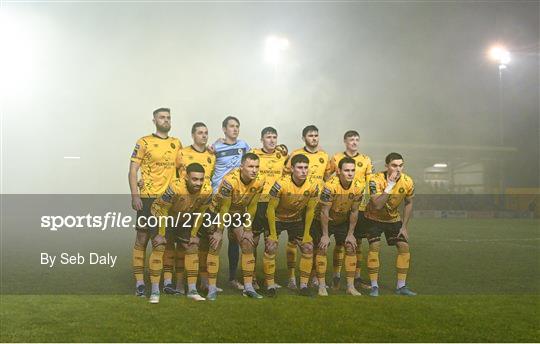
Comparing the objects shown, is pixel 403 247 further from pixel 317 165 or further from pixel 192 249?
pixel 192 249

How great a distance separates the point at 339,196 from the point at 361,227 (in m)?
0.66

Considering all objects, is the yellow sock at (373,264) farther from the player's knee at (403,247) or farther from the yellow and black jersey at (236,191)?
the yellow and black jersey at (236,191)

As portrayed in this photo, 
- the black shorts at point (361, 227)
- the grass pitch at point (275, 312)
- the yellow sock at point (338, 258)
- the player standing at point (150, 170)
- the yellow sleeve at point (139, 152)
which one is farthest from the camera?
the yellow sock at point (338, 258)

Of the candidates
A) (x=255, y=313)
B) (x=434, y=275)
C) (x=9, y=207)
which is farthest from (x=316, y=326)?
(x=9, y=207)

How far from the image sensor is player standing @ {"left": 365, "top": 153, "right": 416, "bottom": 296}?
22.6 ft

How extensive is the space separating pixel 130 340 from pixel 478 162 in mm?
25133

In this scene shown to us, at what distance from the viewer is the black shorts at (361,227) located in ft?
23.8

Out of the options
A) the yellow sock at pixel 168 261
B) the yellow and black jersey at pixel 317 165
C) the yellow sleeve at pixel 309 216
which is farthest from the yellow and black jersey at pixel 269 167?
the yellow sock at pixel 168 261

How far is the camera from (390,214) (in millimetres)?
7121

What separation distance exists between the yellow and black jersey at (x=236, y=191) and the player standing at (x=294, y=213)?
0.81 feet

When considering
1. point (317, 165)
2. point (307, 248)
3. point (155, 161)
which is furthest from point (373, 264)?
point (155, 161)

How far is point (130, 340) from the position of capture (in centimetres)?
502

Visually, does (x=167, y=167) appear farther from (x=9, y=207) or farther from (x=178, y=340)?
(x=9, y=207)

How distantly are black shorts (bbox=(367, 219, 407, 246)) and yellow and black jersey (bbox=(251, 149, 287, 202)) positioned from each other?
1465 mm
